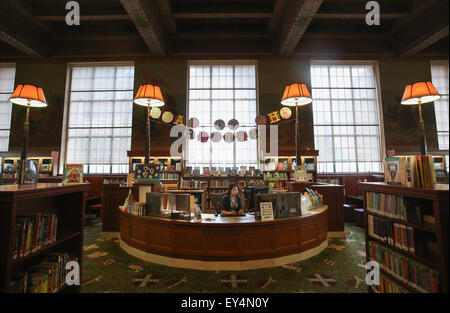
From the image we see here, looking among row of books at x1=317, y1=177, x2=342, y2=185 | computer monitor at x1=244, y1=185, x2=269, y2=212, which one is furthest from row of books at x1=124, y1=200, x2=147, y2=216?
row of books at x1=317, y1=177, x2=342, y2=185

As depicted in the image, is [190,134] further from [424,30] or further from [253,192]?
[424,30]

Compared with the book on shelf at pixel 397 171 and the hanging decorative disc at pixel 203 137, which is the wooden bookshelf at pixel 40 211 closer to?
the book on shelf at pixel 397 171

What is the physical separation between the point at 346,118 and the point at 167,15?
833cm

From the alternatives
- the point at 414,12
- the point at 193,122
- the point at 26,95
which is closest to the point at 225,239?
the point at 26,95

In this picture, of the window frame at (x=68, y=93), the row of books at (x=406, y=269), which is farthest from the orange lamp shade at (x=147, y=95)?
the window frame at (x=68, y=93)

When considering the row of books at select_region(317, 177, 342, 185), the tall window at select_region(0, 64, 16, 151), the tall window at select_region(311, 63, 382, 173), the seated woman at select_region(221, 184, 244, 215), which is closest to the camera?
the seated woman at select_region(221, 184, 244, 215)

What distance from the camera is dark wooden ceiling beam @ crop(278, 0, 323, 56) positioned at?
579cm

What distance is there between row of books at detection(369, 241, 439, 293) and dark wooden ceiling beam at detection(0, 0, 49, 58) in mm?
11258

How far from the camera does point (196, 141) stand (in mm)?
8648

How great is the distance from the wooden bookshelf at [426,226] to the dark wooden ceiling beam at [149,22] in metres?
7.05

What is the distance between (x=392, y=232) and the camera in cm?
222

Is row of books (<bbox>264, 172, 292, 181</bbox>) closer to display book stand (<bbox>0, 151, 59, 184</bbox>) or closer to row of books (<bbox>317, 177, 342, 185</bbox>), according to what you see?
row of books (<bbox>317, 177, 342, 185</bbox>)
